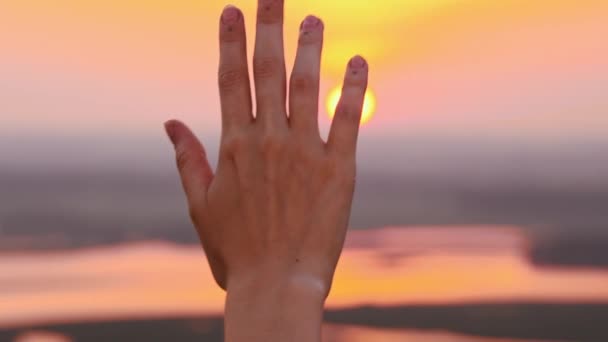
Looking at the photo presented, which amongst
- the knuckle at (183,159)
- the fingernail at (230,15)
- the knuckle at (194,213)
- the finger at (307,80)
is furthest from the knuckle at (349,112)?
the knuckle at (194,213)

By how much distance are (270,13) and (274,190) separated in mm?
1334

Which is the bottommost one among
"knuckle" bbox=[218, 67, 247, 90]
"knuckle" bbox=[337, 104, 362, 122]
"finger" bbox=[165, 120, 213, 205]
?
"finger" bbox=[165, 120, 213, 205]

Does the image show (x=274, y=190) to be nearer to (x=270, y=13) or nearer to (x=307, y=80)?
(x=307, y=80)

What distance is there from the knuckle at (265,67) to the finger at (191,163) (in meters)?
0.84

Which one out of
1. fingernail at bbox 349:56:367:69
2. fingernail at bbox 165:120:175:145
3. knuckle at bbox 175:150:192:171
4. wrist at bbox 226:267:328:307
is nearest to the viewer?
wrist at bbox 226:267:328:307

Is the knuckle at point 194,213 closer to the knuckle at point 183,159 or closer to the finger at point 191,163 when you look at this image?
the finger at point 191,163

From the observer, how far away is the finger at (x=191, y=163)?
8.80 m

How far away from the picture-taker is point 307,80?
8.48m

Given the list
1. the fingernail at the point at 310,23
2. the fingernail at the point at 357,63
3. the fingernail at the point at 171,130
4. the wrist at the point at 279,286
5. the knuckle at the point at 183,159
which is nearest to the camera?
the wrist at the point at 279,286

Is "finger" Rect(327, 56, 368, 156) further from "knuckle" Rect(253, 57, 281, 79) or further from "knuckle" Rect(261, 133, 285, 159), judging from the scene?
"knuckle" Rect(253, 57, 281, 79)

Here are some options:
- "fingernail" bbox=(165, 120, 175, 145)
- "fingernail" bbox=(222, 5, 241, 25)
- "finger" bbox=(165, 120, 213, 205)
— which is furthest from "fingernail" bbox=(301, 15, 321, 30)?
"fingernail" bbox=(165, 120, 175, 145)

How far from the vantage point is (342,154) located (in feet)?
28.7

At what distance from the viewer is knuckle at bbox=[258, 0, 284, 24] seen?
867cm

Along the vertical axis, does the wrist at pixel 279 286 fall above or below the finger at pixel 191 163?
below
